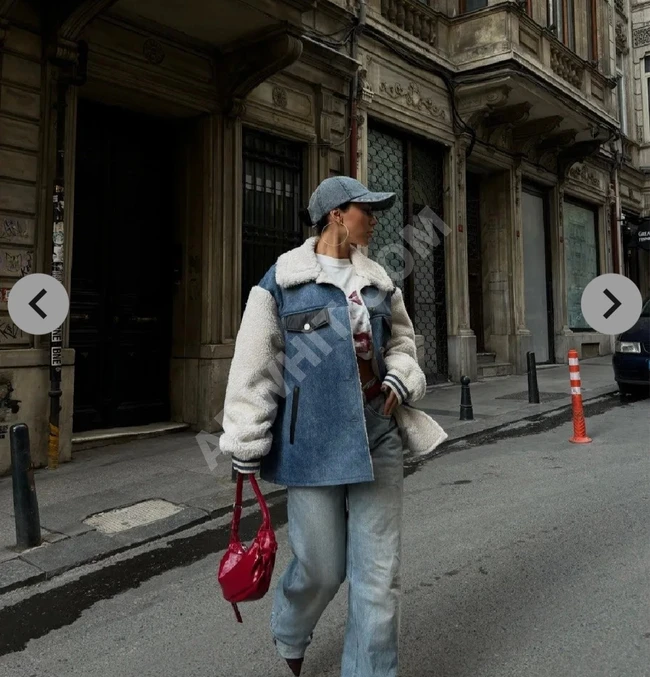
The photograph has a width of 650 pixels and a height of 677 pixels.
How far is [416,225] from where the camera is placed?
12.4 metres

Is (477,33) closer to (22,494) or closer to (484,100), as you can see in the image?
(484,100)

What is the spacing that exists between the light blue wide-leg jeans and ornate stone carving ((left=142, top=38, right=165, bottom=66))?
22.2 ft

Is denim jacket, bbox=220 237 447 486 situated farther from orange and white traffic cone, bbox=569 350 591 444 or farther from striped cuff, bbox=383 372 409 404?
orange and white traffic cone, bbox=569 350 591 444

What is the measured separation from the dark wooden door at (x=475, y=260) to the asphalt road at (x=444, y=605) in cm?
975

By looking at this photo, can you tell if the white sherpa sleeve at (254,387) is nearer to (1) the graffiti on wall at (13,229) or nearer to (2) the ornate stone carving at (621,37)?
(1) the graffiti on wall at (13,229)

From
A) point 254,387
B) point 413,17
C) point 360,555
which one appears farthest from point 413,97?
point 360,555

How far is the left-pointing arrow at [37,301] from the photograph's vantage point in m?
6.50

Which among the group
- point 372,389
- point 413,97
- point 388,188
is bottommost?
point 372,389

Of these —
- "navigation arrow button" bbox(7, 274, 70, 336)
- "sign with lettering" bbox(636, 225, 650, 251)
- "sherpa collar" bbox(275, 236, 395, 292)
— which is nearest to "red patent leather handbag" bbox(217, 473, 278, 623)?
"sherpa collar" bbox(275, 236, 395, 292)

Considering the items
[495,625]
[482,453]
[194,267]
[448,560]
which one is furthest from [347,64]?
[495,625]

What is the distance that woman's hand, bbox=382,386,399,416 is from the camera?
2.34m

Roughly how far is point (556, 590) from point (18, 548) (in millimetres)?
3419

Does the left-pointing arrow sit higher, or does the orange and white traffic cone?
the left-pointing arrow

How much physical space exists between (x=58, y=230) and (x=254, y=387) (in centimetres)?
518
